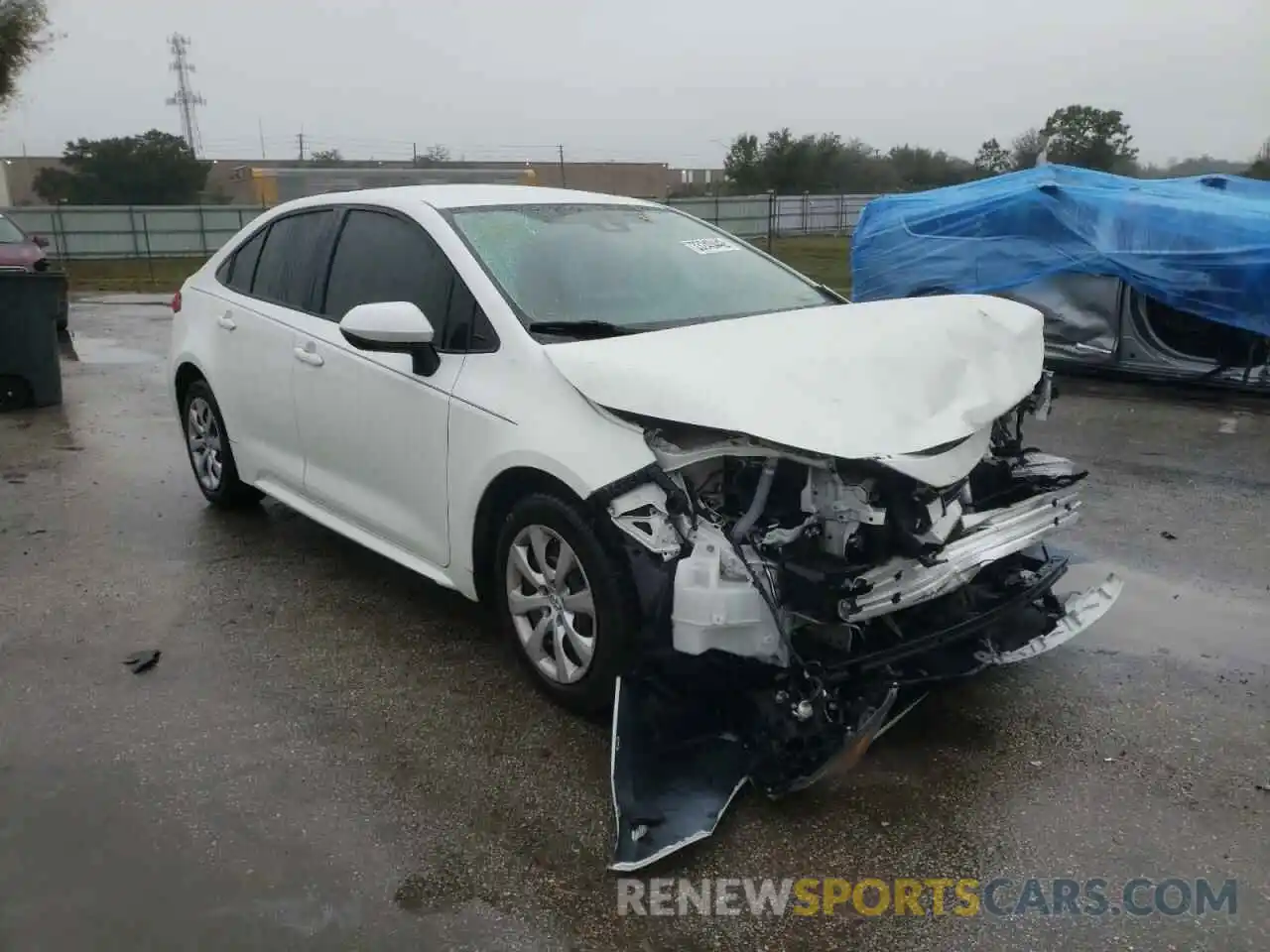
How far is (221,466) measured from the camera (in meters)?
5.79

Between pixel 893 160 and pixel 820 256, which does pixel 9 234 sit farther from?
pixel 893 160

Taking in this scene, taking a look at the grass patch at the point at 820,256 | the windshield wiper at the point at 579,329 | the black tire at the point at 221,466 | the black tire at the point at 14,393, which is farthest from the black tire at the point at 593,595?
the grass patch at the point at 820,256

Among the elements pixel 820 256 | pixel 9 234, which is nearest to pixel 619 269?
pixel 9 234

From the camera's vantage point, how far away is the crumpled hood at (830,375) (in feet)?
10.2

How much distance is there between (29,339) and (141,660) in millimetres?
6238

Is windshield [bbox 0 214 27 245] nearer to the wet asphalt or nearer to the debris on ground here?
the wet asphalt

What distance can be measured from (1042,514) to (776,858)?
156 centimetres

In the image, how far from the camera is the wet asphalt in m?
2.70

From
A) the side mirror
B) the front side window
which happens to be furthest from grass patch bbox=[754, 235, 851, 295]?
the side mirror

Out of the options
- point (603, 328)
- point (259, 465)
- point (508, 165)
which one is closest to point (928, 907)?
point (603, 328)

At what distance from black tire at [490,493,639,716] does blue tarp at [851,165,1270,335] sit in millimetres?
7544

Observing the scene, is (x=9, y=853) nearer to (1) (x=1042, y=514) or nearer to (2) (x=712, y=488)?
(2) (x=712, y=488)

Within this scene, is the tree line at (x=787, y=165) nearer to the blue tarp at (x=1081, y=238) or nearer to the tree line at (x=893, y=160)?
the tree line at (x=893, y=160)

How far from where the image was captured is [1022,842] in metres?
3.00
